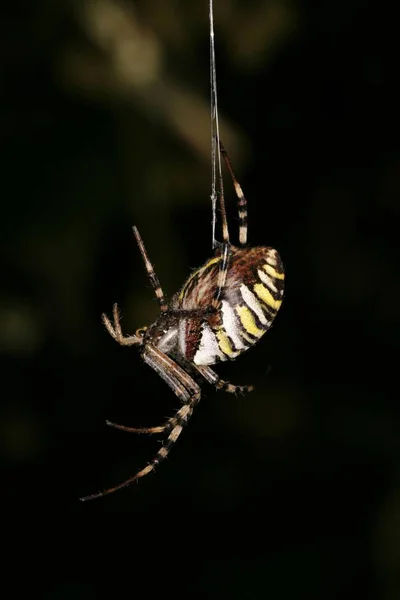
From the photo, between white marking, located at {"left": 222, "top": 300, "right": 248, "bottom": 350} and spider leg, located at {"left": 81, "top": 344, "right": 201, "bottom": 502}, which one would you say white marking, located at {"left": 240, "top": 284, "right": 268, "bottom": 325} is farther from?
spider leg, located at {"left": 81, "top": 344, "right": 201, "bottom": 502}

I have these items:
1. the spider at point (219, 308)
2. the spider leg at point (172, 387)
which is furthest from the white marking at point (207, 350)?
the spider leg at point (172, 387)

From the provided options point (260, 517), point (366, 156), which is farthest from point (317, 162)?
point (260, 517)

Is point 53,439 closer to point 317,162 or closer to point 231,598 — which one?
point 231,598

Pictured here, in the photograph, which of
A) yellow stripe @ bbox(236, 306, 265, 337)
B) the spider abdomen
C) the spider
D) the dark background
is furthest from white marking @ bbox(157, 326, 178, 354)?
the dark background

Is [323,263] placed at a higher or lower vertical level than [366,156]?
lower

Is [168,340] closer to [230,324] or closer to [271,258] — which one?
[230,324]

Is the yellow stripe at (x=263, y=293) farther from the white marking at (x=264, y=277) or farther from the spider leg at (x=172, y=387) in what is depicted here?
the spider leg at (x=172, y=387)

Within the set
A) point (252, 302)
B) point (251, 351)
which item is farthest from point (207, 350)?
point (251, 351)
